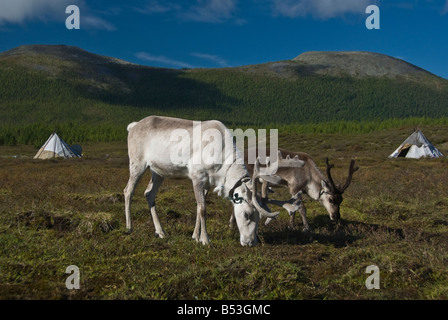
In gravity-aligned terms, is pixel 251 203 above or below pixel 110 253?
above

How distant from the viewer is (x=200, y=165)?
29.8 ft

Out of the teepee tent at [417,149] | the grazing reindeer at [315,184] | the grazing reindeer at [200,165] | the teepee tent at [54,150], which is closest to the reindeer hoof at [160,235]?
the grazing reindeer at [200,165]

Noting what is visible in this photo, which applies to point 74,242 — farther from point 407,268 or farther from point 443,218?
point 443,218

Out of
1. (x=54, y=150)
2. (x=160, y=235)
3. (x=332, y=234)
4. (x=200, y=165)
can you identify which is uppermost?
(x=54, y=150)

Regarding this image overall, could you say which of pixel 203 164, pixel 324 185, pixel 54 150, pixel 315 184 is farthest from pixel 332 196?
pixel 54 150

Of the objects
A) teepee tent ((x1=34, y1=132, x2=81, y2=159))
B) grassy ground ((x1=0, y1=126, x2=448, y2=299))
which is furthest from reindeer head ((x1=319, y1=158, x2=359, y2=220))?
teepee tent ((x1=34, y1=132, x2=81, y2=159))

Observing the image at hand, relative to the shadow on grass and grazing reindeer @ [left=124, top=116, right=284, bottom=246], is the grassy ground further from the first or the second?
grazing reindeer @ [left=124, top=116, right=284, bottom=246]

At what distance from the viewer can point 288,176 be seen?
12.6 metres

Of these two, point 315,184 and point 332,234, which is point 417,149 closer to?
point 315,184

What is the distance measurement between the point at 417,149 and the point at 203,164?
143 ft
